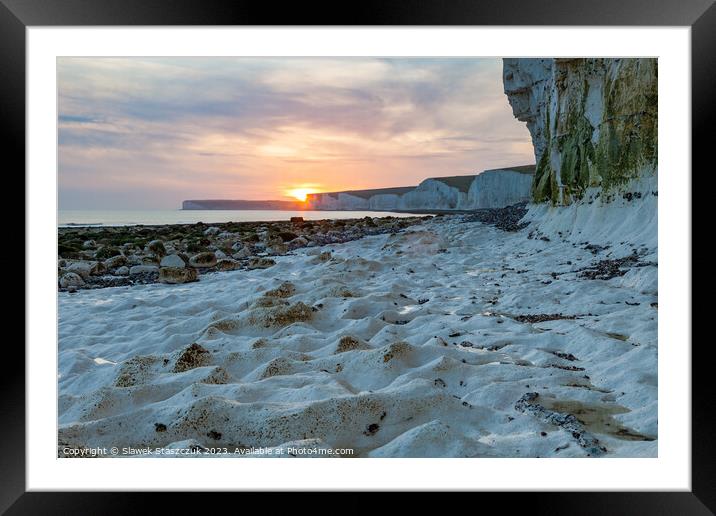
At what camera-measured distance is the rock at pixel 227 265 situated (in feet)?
26.0

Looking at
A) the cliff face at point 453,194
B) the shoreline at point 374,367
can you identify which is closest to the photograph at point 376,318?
the shoreline at point 374,367

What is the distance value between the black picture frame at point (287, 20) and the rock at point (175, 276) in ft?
16.9

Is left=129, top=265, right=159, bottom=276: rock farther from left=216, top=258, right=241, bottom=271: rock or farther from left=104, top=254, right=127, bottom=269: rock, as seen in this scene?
left=216, top=258, right=241, bottom=271: rock

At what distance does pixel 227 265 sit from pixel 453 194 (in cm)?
5532

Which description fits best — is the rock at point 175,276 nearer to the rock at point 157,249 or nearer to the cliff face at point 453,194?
the rock at point 157,249

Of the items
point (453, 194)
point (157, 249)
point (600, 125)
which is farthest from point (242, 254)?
point (453, 194)

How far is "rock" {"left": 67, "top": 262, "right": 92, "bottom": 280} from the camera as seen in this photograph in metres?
6.98

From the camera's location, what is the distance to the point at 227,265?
26.4ft

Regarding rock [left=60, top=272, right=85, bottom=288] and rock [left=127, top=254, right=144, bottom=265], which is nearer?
rock [left=60, top=272, right=85, bottom=288]

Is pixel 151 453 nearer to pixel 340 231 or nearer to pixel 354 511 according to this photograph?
pixel 354 511

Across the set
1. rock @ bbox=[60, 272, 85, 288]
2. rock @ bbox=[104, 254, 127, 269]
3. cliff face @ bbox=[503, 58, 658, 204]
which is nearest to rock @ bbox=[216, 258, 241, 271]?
rock @ bbox=[104, 254, 127, 269]

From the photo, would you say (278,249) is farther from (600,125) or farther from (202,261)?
(600,125)

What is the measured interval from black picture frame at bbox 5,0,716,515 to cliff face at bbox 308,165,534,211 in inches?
1921

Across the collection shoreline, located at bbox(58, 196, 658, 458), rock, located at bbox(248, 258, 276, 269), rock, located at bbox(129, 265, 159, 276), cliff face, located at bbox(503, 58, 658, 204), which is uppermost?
cliff face, located at bbox(503, 58, 658, 204)
